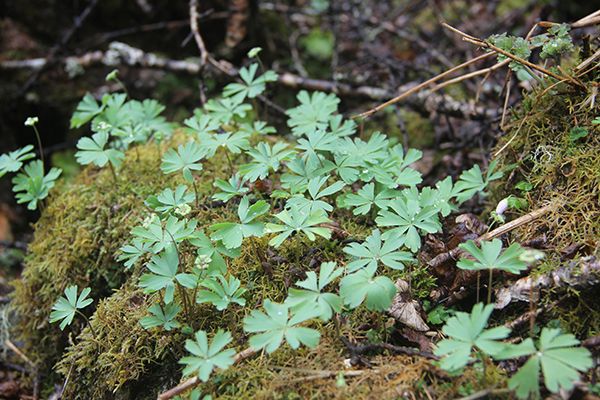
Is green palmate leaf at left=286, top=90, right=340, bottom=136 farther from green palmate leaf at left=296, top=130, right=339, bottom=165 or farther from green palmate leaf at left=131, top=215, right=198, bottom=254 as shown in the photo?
green palmate leaf at left=131, top=215, right=198, bottom=254

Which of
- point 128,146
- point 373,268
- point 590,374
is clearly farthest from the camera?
point 128,146

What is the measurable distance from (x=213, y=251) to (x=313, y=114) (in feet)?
3.82

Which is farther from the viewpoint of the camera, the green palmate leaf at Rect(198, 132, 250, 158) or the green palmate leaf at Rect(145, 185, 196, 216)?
the green palmate leaf at Rect(198, 132, 250, 158)

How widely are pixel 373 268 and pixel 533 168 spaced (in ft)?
3.95

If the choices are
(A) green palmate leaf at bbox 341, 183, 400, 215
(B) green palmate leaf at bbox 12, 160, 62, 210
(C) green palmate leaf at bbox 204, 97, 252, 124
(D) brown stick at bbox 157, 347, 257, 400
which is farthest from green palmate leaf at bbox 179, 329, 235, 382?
(B) green palmate leaf at bbox 12, 160, 62, 210

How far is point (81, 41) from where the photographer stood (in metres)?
5.04

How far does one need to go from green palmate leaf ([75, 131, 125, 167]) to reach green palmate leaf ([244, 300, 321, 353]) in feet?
5.10

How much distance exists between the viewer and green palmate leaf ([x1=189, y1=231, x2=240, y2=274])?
2.28 m

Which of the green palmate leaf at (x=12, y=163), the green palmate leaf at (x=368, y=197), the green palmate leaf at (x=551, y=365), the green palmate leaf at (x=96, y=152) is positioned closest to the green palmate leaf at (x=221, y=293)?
the green palmate leaf at (x=368, y=197)

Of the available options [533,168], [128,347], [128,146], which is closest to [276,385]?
[128,347]

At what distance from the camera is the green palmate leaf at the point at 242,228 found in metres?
2.28

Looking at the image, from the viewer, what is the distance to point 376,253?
217cm

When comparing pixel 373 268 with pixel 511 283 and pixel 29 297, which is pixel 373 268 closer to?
pixel 511 283

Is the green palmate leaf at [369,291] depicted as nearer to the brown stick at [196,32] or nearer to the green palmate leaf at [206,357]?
the green palmate leaf at [206,357]
